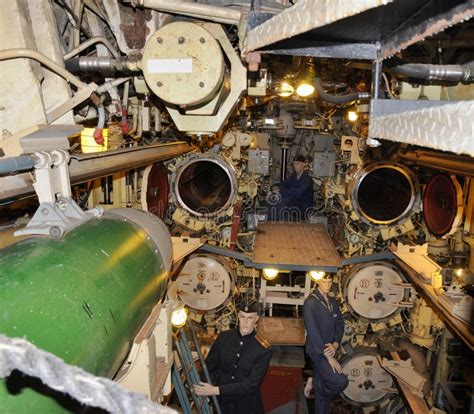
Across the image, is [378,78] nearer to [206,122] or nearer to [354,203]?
[206,122]

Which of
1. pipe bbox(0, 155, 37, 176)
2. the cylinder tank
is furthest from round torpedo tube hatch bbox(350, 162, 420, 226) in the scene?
pipe bbox(0, 155, 37, 176)

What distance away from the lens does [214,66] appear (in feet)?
6.61

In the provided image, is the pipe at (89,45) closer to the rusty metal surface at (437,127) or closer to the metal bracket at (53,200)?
the metal bracket at (53,200)

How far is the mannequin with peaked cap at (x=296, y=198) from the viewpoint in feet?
22.7

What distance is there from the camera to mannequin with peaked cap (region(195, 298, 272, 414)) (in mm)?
3832

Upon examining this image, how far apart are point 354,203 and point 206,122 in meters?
3.55

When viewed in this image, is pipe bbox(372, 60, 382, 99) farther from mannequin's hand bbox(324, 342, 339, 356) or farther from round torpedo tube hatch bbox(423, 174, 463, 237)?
round torpedo tube hatch bbox(423, 174, 463, 237)

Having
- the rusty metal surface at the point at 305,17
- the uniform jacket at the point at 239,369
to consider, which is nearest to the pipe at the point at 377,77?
the rusty metal surface at the point at 305,17

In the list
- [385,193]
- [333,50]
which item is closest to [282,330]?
[385,193]

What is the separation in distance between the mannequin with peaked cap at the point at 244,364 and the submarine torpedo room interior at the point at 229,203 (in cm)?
2

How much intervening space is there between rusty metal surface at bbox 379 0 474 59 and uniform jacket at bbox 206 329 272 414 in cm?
317

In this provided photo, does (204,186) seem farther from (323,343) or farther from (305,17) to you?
(305,17)

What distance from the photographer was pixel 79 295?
1244 mm

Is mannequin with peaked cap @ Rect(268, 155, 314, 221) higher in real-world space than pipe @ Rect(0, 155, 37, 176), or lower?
lower
